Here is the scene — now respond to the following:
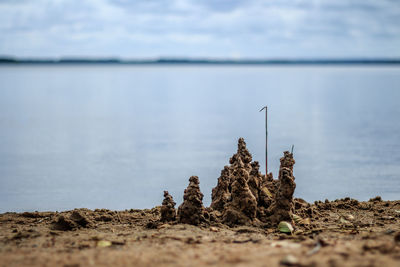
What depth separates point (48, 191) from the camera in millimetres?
6969

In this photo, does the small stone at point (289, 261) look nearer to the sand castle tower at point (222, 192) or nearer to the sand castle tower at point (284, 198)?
the sand castle tower at point (284, 198)

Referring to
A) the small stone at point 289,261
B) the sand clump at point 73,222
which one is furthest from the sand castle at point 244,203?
the small stone at point 289,261

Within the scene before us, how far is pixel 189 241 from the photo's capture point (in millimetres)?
4223

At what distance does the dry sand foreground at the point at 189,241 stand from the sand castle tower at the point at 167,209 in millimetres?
126

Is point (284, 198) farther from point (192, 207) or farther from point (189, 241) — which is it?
point (189, 241)

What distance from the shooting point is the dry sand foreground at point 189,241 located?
3.56 meters

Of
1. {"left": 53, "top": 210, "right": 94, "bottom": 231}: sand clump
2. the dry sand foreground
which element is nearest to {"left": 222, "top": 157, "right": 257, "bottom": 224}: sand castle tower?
the dry sand foreground

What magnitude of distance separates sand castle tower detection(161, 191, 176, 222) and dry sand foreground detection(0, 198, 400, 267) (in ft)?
0.41

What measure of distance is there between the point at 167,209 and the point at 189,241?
0.87m

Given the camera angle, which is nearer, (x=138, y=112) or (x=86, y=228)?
(x=86, y=228)

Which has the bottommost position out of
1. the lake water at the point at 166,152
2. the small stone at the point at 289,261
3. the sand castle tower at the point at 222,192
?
the small stone at the point at 289,261

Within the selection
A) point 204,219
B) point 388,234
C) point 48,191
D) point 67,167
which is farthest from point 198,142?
point 388,234

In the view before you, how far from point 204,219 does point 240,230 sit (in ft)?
1.38

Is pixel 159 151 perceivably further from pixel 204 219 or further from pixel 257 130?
pixel 204 219
